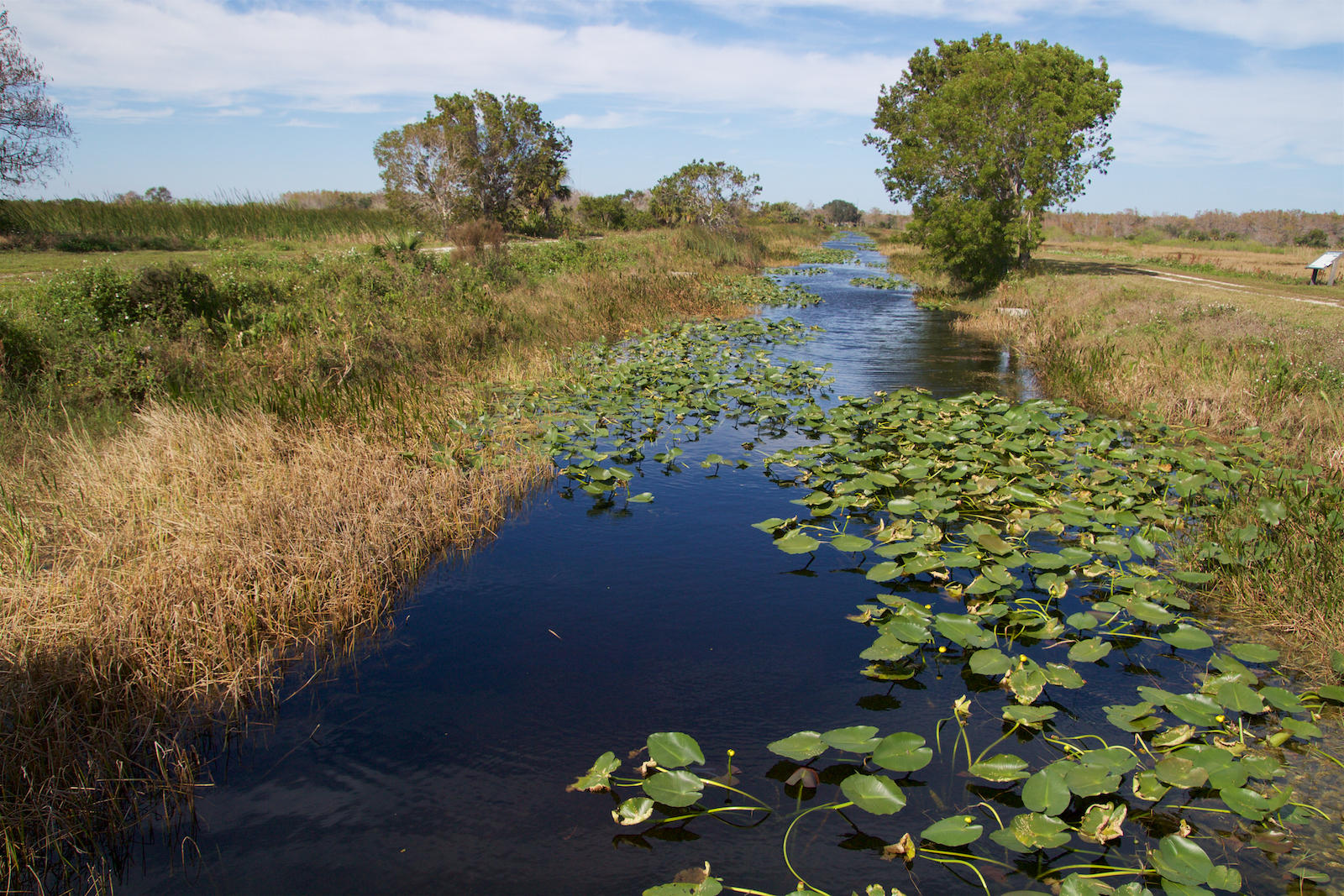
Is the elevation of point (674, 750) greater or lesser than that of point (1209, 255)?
lesser

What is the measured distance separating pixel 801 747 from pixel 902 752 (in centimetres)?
47

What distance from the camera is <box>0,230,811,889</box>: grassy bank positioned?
3.40 m

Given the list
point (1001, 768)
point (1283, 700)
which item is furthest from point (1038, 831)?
point (1283, 700)

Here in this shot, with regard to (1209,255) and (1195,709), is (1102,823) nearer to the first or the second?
(1195,709)

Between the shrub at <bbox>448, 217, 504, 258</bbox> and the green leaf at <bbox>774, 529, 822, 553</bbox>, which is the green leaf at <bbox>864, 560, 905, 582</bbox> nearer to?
the green leaf at <bbox>774, 529, 822, 553</bbox>

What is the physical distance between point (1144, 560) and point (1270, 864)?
300cm

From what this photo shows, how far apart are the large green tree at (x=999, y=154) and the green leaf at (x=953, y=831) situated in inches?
827

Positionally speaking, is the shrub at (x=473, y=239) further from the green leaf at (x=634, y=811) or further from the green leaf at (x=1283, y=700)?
the green leaf at (x=1283, y=700)

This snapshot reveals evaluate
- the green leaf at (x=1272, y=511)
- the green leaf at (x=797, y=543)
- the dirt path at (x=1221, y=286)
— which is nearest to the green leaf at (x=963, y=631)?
the green leaf at (x=797, y=543)

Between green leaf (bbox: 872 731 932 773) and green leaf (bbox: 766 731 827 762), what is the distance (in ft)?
0.86

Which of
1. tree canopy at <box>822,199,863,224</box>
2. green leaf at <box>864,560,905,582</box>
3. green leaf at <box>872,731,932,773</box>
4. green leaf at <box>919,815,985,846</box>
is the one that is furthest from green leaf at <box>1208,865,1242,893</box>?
tree canopy at <box>822,199,863,224</box>

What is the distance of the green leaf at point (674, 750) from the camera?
3.23 metres

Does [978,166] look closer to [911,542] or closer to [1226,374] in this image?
[1226,374]

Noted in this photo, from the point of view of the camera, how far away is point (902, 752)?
3305 mm
